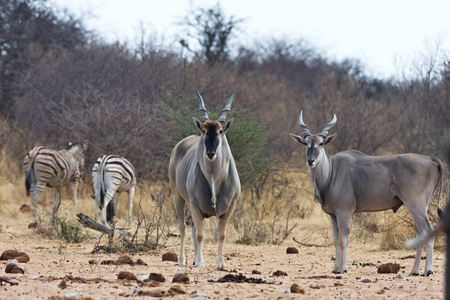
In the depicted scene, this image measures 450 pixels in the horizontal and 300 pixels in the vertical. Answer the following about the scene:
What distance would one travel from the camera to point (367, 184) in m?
8.11

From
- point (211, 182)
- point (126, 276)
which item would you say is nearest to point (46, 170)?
point (211, 182)

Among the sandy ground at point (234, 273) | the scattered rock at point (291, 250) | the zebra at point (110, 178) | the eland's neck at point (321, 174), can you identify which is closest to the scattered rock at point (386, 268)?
the sandy ground at point (234, 273)

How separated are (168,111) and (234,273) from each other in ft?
22.9

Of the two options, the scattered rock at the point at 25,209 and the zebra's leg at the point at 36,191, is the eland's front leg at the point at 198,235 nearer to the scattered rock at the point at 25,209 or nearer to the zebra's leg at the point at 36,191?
the zebra's leg at the point at 36,191

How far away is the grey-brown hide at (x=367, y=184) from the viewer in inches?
310

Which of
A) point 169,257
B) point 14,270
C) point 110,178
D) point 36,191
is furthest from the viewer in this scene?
point 36,191

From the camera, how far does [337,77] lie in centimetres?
2205

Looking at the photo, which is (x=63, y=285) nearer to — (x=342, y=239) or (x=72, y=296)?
A: (x=72, y=296)

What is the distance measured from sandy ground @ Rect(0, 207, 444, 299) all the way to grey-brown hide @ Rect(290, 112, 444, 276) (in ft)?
1.69

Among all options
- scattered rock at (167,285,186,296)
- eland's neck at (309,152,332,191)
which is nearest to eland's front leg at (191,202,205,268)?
eland's neck at (309,152,332,191)

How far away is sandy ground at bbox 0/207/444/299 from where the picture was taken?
588cm

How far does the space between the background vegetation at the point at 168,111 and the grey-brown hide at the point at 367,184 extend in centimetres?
260

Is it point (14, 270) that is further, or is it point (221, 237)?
point (221, 237)

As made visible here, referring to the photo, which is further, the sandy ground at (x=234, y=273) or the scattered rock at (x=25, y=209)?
the scattered rock at (x=25, y=209)
